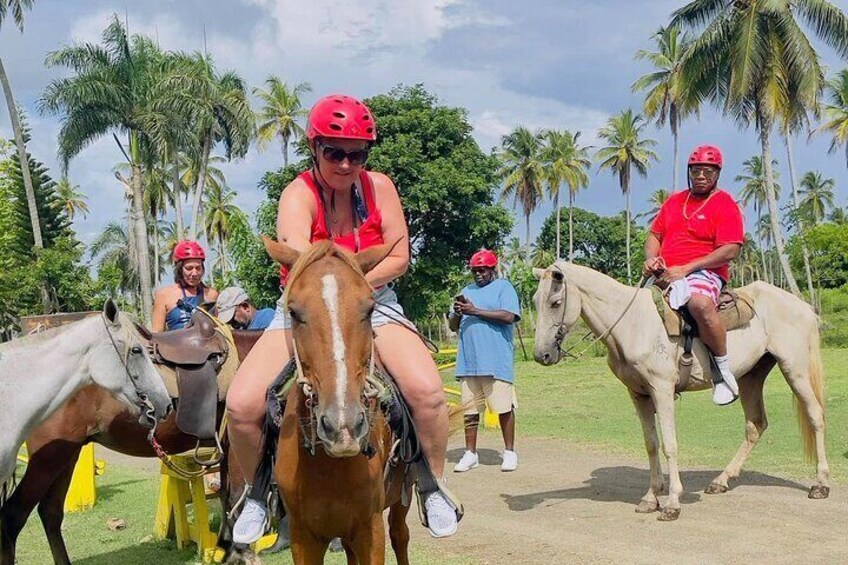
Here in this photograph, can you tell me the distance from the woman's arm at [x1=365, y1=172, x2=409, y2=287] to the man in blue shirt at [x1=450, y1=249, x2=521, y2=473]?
5.28 metres

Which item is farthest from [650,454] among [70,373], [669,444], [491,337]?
[70,373]

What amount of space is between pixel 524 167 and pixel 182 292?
50102 millimetres

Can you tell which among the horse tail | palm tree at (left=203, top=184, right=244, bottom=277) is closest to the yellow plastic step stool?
the horse tail

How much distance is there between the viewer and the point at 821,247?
33438 millimetres

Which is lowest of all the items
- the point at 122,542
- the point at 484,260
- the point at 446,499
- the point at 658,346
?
the point at 122,542

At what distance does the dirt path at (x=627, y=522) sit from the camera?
585 cm

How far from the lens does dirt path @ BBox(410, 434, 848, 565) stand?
230 inches

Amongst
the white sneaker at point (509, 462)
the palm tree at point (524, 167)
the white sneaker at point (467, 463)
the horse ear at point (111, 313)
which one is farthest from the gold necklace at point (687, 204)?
the palm tree at point (524, 167)

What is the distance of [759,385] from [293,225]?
652 cm

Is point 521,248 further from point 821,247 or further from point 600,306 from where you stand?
point 600,306

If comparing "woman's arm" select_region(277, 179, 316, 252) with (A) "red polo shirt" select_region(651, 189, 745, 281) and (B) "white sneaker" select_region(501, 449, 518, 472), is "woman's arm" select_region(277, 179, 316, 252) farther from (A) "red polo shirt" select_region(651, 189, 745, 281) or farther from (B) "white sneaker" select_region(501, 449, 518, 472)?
(B) "white sneaker" select_region(501, 449, 518, 472)

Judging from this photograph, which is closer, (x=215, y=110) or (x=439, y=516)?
(x=439, y=516)

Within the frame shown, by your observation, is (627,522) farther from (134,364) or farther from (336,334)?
(336,334)

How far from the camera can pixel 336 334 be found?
289cm
